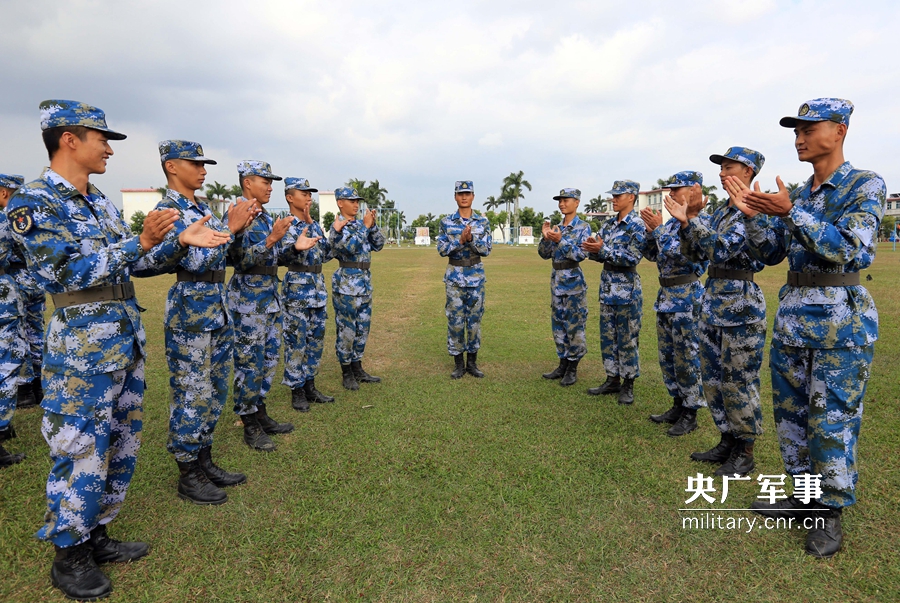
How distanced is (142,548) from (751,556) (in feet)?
12.5

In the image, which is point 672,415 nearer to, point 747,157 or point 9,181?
point 747,157

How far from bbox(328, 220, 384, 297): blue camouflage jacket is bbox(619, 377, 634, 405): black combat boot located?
3.45 m

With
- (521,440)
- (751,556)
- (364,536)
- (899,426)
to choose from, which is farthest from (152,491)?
(899,426)

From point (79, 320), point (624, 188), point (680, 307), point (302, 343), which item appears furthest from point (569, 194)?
point (79, 320)

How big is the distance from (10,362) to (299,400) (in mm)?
2627

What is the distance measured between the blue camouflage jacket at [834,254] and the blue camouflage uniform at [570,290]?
3016 millimetres

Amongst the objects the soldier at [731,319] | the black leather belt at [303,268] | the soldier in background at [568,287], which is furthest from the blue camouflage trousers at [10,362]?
the soldier at [731,319]

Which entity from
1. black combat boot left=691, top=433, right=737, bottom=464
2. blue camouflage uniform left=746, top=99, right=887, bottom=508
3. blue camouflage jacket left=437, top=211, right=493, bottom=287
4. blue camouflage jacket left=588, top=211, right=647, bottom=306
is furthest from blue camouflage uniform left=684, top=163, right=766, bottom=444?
blue camouflage jacket left=437, top=211, right=493, bottom=287

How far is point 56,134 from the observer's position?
268cm

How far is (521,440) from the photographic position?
4426 mm

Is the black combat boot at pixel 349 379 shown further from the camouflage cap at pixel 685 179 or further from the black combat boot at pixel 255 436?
the camouflage cap at pixel 685 179

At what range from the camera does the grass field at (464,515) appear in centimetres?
262

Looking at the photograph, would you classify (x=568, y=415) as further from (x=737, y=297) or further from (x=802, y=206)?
(x=802, y=206)

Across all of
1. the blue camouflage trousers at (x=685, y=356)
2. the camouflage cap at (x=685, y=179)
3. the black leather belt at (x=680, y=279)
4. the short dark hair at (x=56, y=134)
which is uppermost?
the short dark hair at (x=56, y=134)
